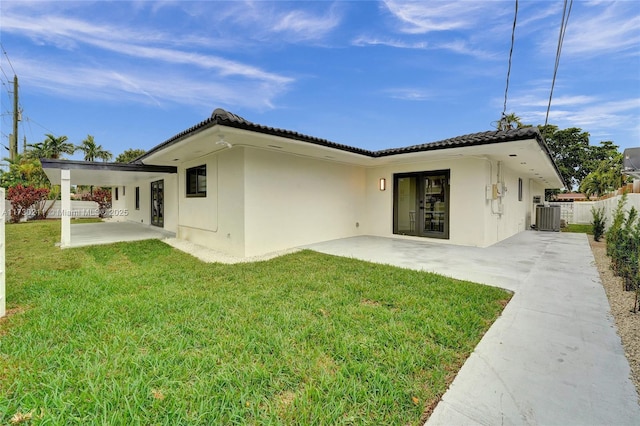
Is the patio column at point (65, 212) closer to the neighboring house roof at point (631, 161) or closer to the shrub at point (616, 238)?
the shrub at point (616, 238)

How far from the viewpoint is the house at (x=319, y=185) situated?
7145 mm

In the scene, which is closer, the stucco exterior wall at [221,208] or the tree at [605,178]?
the stucco exterior wall at [221,208]

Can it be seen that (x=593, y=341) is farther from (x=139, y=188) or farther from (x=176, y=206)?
(x=139, y=188)

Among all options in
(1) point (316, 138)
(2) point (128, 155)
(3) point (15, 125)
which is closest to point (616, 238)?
(1) point (316, 138)

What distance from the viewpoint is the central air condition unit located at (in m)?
13.8

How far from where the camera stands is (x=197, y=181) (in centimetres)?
964

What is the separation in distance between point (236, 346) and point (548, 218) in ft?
54.5

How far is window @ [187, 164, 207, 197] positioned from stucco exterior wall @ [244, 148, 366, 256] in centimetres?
259

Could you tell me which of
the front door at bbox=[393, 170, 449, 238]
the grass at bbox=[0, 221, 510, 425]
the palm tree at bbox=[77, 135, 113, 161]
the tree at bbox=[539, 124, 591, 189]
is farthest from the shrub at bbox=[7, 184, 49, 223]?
the tree at bbox=[539, 124, 591, 189]

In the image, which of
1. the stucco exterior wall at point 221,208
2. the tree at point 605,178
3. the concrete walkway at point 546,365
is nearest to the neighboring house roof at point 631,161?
the concrete walkway at point 546,365

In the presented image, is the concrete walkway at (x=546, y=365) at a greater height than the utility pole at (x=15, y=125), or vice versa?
the utility pole at (x=15, y=125)

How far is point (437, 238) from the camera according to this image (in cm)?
955

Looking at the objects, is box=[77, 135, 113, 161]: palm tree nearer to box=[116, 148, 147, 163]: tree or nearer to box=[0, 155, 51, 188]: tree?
box=[116, 148, 147, 163]: tree

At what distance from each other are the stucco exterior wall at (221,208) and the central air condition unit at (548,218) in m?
14.8
